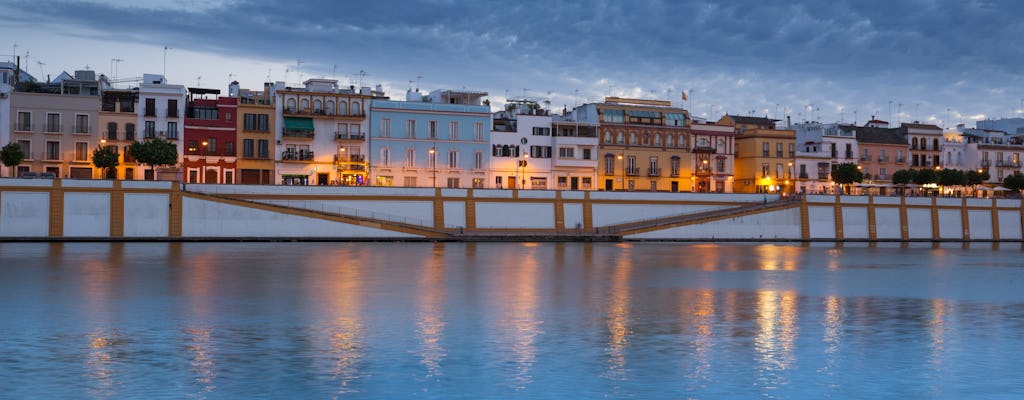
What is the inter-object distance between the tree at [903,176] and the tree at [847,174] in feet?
13.7

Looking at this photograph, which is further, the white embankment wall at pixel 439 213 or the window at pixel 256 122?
the window at pixel 256 122

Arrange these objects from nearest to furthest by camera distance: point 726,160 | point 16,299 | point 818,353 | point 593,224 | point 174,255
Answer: point 818,353 → point 16,299 → point 174,255 → point 593,224 → point 726,160

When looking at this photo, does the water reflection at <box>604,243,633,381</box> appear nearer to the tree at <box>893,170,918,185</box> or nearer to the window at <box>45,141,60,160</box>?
the window at <box>45,141,60,160</box>

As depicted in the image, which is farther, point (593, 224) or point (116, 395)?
point (593, 224)

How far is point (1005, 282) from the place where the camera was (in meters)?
45.1

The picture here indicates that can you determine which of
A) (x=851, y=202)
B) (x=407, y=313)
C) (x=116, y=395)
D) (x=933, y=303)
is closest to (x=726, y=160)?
(x=851, y=202)

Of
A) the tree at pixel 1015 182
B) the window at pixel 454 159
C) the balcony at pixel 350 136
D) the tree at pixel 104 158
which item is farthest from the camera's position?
the tree at pixel 1015 182

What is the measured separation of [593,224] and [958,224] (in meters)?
32.5

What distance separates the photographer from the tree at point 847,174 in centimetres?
9719

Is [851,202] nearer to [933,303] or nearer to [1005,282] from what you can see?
[1005,282]

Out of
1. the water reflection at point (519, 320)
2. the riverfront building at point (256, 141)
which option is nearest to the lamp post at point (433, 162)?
the riverfront building at point (256, 141)

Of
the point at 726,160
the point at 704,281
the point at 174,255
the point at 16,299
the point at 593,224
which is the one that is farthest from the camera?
the point at 726,160

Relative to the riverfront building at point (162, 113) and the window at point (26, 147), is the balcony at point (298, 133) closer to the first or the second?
the riverfront building at point (162, 113)

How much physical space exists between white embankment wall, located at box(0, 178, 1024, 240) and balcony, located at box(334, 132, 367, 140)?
11129mm
